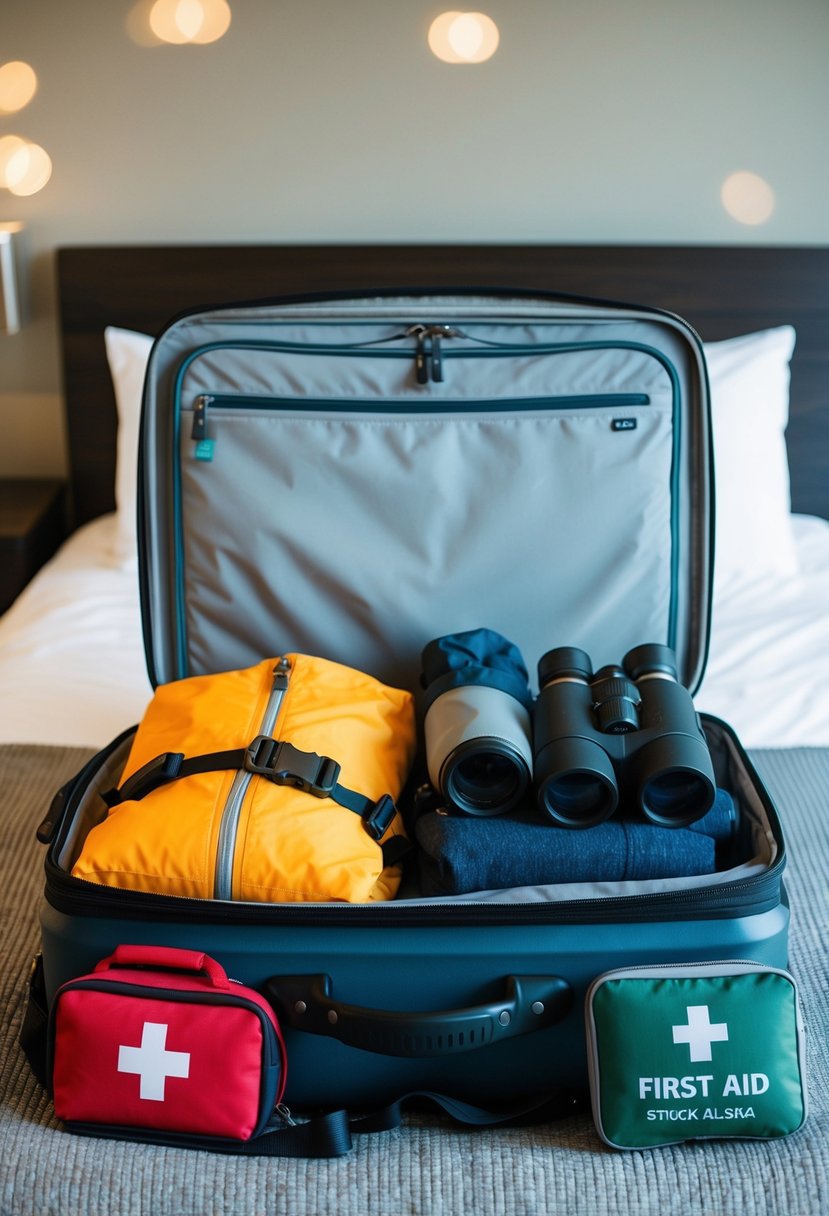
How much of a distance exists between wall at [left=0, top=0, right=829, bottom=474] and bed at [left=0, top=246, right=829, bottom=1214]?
10 centimetres

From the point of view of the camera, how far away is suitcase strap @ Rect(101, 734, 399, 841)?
97cm

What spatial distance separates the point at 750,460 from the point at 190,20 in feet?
4.43

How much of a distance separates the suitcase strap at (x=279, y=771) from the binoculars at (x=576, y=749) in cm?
7

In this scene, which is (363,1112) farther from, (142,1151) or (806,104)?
(806,104)

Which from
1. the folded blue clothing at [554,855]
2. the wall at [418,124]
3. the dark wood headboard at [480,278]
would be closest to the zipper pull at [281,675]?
the folded blue clothing at [554,855]

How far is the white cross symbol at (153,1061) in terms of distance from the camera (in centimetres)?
82

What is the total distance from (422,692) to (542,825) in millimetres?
315

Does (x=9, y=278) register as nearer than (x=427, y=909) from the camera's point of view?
No

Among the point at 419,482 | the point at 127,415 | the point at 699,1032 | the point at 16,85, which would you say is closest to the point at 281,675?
the point at 419,482

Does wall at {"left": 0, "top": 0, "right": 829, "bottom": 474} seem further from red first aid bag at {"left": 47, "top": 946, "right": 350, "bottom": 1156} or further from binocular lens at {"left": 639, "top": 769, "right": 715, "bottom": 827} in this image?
red first aid bag at {"left": 47, "top": 946, "right": 350, "bottom": 1156}

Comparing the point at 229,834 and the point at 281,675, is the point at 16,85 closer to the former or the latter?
the point at 281,675

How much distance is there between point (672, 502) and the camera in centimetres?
128

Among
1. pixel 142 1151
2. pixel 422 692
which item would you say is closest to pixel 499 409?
pixel 422 692

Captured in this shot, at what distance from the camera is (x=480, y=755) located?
39.4 inches
